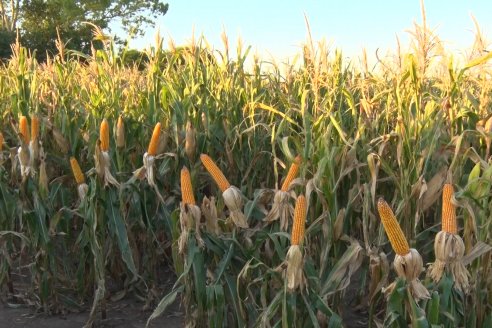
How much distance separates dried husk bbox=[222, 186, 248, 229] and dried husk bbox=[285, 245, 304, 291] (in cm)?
31

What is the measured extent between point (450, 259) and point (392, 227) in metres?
0.30

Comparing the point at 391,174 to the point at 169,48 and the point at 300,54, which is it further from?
the point at 169,48

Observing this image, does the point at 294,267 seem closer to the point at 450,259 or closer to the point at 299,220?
the point at 299,220

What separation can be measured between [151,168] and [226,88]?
94 centimetres

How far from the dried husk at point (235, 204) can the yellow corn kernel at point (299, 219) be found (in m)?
0.33

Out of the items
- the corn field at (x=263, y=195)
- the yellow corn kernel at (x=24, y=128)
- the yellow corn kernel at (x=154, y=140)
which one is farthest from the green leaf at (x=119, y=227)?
the yellow corn kernel at (x=24, y=128)

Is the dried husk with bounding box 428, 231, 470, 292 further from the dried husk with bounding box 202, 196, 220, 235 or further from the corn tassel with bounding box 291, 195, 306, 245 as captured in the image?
the dried husk with bounding box 202, 196, 220, 235

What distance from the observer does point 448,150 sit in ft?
9.55

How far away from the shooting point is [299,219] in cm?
238

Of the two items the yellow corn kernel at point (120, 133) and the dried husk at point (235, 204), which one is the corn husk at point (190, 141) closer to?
the yellow corn kernel at point (120, 133)

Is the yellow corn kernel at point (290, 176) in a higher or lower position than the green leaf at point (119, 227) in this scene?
higher

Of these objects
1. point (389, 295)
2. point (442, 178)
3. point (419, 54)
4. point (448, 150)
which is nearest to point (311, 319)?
point (389, 295)

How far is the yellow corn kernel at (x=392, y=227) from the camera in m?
2.15

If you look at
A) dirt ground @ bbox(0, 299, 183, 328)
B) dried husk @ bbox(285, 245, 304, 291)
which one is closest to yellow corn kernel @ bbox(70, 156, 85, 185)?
dirt ground @ bbox(0, 299, 183, 328)
